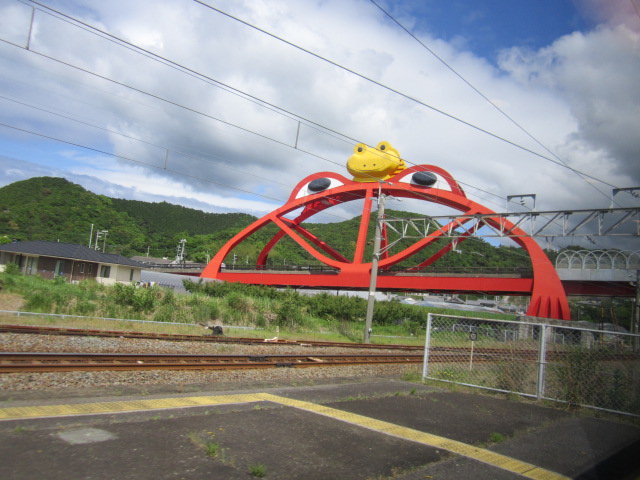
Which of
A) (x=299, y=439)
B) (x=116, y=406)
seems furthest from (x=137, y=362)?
(x=299, y=439)

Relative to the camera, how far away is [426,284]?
146 ft

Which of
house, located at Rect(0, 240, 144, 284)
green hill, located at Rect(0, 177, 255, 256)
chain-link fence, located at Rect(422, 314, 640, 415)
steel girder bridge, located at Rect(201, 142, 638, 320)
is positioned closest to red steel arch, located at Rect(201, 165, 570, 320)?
steel girder bridge, located at Rect(201, 142, 638, 320)

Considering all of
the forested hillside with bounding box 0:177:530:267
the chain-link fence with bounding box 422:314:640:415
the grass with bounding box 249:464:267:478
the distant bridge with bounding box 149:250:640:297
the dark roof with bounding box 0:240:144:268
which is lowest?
the grass with bounding box 249:464:267:478

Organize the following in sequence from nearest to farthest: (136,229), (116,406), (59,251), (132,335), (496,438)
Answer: (496,438)
(116,406)
(132,335)
(59,251)
(136,229)

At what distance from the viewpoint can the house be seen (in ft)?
144

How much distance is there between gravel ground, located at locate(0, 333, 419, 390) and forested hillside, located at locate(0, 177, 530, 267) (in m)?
62.9

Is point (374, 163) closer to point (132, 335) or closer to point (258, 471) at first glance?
point (132, 335)

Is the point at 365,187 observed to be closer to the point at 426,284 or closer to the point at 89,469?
the point at 426,284

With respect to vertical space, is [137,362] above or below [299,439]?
below

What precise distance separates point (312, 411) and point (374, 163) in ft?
144

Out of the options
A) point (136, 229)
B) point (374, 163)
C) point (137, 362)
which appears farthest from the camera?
point (136, 229)

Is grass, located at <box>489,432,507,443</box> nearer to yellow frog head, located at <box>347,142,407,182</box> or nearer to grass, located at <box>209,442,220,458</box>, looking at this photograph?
grass, located at <box>209,442,220,458</box>

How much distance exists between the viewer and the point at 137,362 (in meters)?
10.8

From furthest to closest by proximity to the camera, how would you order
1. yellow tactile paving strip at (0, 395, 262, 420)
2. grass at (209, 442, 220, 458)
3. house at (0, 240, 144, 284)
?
house at (0, 240, 144, 284) → yellow tactile paving strip at (0, 395, 262, 420) → grass at (209, 442, 220, 458)
